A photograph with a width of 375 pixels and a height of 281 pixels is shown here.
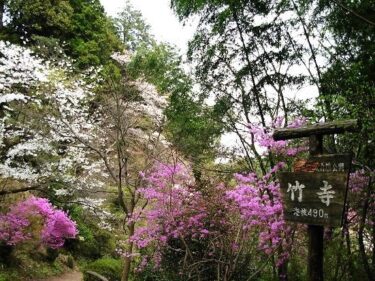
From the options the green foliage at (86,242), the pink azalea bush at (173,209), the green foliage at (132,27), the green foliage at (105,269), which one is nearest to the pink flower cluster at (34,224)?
the green foliage at (105,269)

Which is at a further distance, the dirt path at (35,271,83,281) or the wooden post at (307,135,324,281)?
the dirt path at (35,271,83,281)

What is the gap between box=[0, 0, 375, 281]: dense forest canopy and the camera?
6.01 metres

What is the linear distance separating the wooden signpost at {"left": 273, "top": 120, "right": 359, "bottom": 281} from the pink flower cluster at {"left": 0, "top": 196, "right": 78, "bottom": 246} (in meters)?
9.74

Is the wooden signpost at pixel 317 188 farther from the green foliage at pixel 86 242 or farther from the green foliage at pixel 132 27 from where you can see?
the green foliage at pixel 132 27

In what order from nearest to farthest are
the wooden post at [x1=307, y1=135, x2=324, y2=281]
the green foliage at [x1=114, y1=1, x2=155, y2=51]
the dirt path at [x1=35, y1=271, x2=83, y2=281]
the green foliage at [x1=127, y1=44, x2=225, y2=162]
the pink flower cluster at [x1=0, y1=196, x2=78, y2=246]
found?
1. the wooden post at [x1=307, y1=135, x2=324, y2=281]
2. the green foliage at [x1=127, y1=44, x2=225, y2=162]
3. the pink flower cluster at [x1=0, y1=196, x2=78, y2=246]
4. the dirt path at [x1=35, y1=271, x2=83, y2=281]
5. the green foliage at [x1=114, y1=1, x2=155, y2=51]

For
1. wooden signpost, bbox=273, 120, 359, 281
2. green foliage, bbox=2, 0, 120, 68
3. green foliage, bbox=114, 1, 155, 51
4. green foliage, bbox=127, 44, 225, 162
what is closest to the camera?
wooden signpost, bbox=273, 120, 359, 281

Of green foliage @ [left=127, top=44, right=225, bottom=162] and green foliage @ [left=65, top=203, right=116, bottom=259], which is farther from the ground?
green foliage @ [left=127, top=44, right=225, bottom=162]

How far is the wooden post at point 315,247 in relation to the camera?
392cm

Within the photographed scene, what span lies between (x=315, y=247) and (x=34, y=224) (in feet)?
36.0

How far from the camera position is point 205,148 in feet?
34.6

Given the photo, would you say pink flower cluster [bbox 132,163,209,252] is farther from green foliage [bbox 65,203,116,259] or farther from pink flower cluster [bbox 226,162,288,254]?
green foliage [bbox 65,203,116,259]

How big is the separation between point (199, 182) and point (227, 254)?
2773mm

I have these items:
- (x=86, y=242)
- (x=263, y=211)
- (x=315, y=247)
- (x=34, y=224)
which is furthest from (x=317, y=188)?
(x=86, y=242)

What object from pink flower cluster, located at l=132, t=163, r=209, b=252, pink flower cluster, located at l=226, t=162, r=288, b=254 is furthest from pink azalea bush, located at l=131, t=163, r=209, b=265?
pink flower cluster, located at l=226, t=162, r=288, b=254
